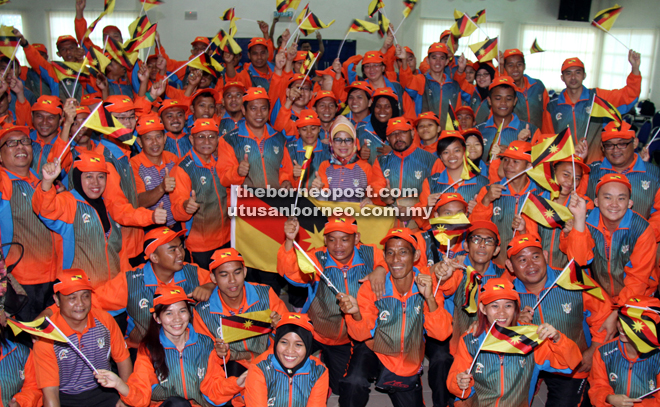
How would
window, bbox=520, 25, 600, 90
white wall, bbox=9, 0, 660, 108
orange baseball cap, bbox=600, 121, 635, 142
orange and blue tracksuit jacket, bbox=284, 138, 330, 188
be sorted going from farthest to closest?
window, bbox=520, 25, 600, 90, white wall, bbox=9, 0, 660, 108, orange and blue tracksuit jacket, bbox=284, 138, 330, 188, orange baseball cap, bbox=600, 121, 635, 142

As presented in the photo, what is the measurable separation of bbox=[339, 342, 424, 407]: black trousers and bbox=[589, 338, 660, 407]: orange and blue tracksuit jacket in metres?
1.37

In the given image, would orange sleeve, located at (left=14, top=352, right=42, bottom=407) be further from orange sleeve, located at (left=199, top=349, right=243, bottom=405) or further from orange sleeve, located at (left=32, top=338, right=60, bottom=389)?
orange sleeve, located at (left=199, top=349, right=243, bottom=405)

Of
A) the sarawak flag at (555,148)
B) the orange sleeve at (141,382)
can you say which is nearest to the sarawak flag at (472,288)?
the sarawak flag at (555,148)

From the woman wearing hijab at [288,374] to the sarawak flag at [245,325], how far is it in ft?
0.89

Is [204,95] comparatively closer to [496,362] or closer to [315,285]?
[315,285]

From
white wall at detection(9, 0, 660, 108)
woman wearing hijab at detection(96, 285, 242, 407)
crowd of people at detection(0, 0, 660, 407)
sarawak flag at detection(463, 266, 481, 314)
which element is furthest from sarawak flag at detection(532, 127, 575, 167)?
white wall at detection(9, 0, 660, 108)

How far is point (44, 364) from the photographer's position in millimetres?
3729

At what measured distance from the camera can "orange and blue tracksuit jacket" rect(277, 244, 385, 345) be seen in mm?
4531

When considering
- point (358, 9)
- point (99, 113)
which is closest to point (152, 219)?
point (99, 113)

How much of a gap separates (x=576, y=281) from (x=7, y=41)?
7817 mm

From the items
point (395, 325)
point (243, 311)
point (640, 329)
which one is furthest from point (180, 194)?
point (640, 329)

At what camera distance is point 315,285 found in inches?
186

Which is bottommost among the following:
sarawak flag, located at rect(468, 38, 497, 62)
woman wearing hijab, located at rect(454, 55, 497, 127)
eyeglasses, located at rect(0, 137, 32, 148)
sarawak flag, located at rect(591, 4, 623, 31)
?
eyeglasses, located at rect(0, 137, 32, 148)

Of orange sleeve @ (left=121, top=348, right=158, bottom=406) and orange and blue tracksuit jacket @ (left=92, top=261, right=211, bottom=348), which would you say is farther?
orange and blue tracksuit jacket @ (left=92, top=261, right=211, bottom=348)
